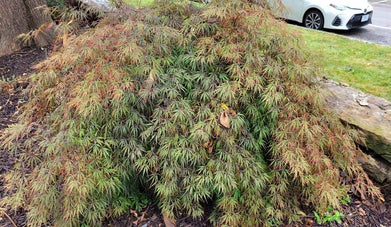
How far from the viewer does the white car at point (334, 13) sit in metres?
7.70

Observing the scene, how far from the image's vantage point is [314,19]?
804 cm

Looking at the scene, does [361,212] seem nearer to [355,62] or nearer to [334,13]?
[355,62]

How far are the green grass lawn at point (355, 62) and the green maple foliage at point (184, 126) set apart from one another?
4.27ft

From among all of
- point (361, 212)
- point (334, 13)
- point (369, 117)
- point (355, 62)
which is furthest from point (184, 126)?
point (334, 13)

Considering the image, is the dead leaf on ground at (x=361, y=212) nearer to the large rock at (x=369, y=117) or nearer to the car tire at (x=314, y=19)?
the large rock at (x=369, y=117)

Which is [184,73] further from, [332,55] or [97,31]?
[332,55]

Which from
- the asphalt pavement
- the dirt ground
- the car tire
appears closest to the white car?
the car tire

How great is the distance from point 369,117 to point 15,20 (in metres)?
4.80

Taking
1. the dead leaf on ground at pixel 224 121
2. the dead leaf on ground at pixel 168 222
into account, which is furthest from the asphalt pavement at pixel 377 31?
the dead leaf on ground at pixel 168 222

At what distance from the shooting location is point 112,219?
269 centimetres

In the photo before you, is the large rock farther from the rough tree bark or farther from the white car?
the white car

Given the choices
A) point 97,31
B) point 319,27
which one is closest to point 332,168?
point 97,31

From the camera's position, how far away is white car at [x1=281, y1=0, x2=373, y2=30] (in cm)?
770

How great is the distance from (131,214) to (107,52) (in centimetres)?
131
